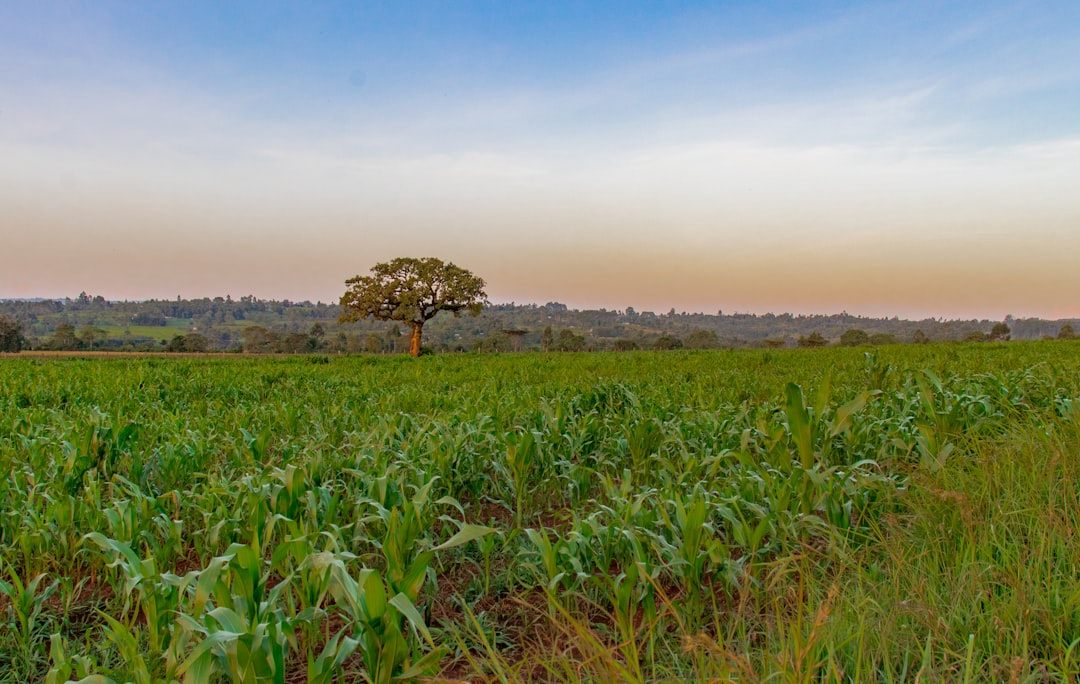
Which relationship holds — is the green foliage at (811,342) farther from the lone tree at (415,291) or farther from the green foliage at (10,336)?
the green foliage at (10,336)

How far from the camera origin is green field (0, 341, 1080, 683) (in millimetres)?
1964

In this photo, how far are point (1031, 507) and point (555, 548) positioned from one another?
238cm

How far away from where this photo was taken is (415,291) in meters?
45.4

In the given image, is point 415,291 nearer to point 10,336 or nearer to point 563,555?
point 563,555

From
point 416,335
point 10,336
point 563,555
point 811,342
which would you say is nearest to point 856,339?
point 811,342

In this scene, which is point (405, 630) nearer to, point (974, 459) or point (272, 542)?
point (272, 542)

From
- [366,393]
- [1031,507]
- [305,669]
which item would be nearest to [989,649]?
[1031,507]

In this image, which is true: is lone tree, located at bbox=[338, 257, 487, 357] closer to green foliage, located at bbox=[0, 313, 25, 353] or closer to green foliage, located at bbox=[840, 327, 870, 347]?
green foliage, located at bbox=[840, 327, 870, 347]

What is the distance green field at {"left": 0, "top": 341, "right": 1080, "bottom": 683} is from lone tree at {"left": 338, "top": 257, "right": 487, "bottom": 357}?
40751mm

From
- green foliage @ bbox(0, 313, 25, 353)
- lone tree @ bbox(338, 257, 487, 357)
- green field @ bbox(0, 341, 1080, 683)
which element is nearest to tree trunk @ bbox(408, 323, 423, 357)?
lone tree @ bbox(338, 257, 487, 357)

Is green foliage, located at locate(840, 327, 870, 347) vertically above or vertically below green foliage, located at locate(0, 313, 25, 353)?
above

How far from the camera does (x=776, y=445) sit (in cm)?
395

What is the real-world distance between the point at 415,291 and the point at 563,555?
4397 centimetres

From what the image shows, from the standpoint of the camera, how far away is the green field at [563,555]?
1964mm
